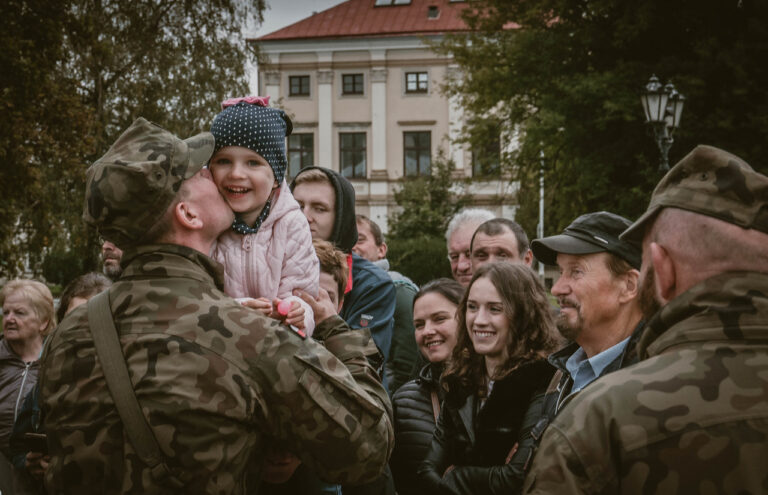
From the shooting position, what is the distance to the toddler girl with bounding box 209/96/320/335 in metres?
2.72

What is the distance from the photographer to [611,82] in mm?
15445

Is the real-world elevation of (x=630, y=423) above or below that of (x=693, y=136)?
below

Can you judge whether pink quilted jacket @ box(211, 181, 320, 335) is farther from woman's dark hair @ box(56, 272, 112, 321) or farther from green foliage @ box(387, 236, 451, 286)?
green foliage @ box(387, 236, 451, 286)

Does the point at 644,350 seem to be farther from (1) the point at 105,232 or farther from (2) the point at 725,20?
(2) the point at 725,20

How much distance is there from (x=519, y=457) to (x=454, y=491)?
13.5 inches

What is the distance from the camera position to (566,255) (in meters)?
3.66

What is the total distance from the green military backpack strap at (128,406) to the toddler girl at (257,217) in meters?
Answer: 0.62

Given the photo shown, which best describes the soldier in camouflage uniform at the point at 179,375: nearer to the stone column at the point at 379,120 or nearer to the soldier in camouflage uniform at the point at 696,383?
the soldier in camouflage uniform at the point at 696,383

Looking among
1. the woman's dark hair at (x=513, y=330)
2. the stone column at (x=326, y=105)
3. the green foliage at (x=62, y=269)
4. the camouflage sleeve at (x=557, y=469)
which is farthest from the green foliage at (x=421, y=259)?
the camouflage sleeve at (x=557, y=469)

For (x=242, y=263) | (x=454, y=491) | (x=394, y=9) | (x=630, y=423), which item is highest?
(x=394, y=9)

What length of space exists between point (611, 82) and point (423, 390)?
12.9 meters

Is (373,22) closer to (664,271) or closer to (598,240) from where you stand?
(598,240)

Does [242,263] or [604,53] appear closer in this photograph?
[242,263]

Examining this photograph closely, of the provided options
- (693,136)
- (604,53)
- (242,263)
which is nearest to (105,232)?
(242,263)
